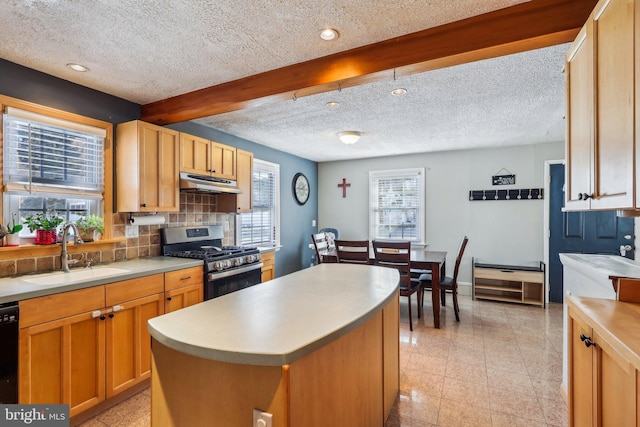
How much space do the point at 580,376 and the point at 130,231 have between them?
335 cm

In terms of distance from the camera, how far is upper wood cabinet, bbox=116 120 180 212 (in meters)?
2.67

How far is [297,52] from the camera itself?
2.06 m

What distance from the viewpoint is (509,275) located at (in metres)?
4.41

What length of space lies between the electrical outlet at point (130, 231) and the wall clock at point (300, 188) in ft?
9.25

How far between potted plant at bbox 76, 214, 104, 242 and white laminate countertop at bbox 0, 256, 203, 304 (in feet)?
0.82

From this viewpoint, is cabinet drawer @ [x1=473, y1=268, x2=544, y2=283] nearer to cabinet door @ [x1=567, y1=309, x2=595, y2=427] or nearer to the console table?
the console table

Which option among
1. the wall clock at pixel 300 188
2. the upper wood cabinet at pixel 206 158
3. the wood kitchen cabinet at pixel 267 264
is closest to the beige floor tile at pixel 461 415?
the wood kitchen cabinet at pixel 267 264

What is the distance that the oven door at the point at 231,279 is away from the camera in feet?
9.27

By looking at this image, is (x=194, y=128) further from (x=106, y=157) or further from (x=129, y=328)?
(x=129, y=328)

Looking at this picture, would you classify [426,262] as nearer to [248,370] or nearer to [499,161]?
[499,161]

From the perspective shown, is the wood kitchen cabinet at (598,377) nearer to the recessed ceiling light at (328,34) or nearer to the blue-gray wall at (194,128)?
the recessed ceiling light at (328,34)

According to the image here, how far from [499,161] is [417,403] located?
13.2 ft

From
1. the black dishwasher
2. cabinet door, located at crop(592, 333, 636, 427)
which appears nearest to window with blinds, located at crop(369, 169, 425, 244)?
cabinet door, located at crop(592, 333, 636, 427)

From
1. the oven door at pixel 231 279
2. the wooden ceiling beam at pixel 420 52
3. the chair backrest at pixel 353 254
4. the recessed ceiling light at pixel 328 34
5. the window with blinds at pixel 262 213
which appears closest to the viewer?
the wooden ceiling beam at pixel 420 52
